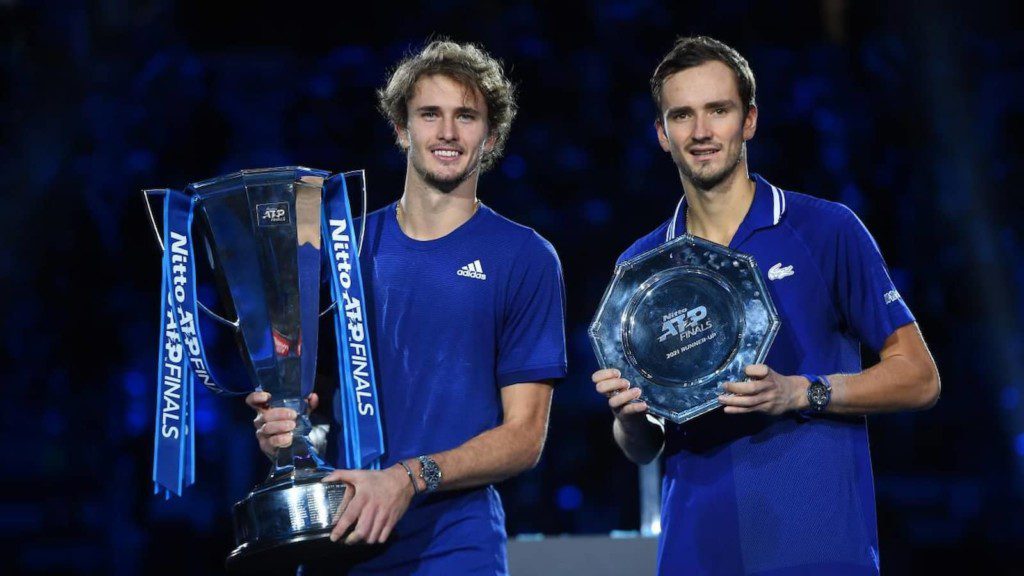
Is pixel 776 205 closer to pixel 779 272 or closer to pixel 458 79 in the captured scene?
pixel 779 272

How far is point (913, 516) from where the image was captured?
5.23 meters

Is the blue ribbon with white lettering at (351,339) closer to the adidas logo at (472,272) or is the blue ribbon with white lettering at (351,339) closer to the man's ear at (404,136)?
the adidas logo at (472,272)

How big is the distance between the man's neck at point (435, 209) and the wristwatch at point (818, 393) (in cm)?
73

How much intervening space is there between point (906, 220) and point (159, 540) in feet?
11.9

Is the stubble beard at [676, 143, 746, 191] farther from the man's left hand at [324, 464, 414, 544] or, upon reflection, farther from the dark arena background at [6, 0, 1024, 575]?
the dark arena background at [6, 0, 1024, 575]

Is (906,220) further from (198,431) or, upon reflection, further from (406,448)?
(406,448)

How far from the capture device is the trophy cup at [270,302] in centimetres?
191

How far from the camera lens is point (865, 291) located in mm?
2107

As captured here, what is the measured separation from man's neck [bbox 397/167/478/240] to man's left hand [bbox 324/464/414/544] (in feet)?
1.80

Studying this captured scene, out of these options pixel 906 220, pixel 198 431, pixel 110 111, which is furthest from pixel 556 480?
pixel 110 111

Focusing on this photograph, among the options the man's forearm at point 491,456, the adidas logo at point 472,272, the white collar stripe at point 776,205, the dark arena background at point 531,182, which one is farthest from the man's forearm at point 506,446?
the dark arena background at point 531,182

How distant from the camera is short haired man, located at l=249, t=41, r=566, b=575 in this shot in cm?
199

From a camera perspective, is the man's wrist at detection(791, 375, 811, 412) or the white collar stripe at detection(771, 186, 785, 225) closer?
the man's wrist at detection(791, 375, 811, 412)


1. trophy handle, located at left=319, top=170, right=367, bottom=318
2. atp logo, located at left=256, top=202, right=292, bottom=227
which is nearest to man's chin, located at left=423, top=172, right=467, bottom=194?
trophy handle, located at left=319, top=170, right=367, bottom=318
